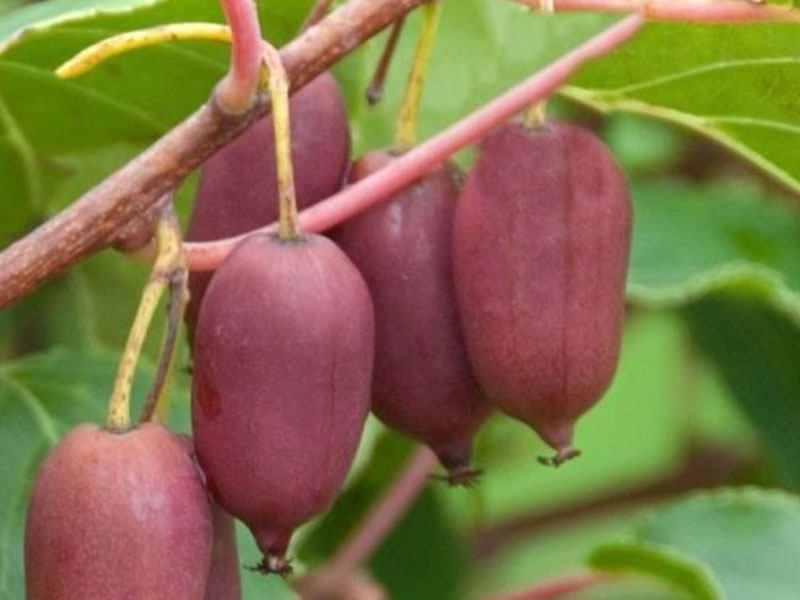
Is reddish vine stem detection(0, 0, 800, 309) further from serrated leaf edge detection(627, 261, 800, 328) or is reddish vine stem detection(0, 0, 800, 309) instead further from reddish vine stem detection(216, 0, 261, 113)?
serrated leaf edge detection(627, 261, 800, 328)

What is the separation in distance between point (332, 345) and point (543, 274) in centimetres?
11

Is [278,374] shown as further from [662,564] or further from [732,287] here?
[732,287]

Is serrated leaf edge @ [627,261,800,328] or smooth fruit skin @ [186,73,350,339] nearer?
smooth fruit skin @ [186,73,350,339]

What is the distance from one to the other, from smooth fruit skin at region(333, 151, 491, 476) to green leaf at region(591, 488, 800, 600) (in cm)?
30

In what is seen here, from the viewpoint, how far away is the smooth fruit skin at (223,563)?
3.01 ft

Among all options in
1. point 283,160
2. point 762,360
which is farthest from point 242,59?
point 762,360

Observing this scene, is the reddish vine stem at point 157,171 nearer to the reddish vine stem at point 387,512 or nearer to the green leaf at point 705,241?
the green leaf at point 705,241

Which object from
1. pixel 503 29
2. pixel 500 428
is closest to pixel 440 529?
pixel 500 428

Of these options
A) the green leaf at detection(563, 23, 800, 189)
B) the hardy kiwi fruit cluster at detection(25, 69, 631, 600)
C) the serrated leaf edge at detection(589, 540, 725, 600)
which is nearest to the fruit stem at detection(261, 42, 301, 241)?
the hardy kiwi fruit cluster at detection(25, 69, 631, 600)

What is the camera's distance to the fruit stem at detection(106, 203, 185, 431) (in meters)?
0.90

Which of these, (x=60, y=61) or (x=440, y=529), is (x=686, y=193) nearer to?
(x=440, y=529)

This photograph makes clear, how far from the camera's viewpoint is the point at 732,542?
1332mm

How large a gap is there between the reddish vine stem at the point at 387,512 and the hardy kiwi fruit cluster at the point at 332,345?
52 centimetres

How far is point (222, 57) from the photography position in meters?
1.10
